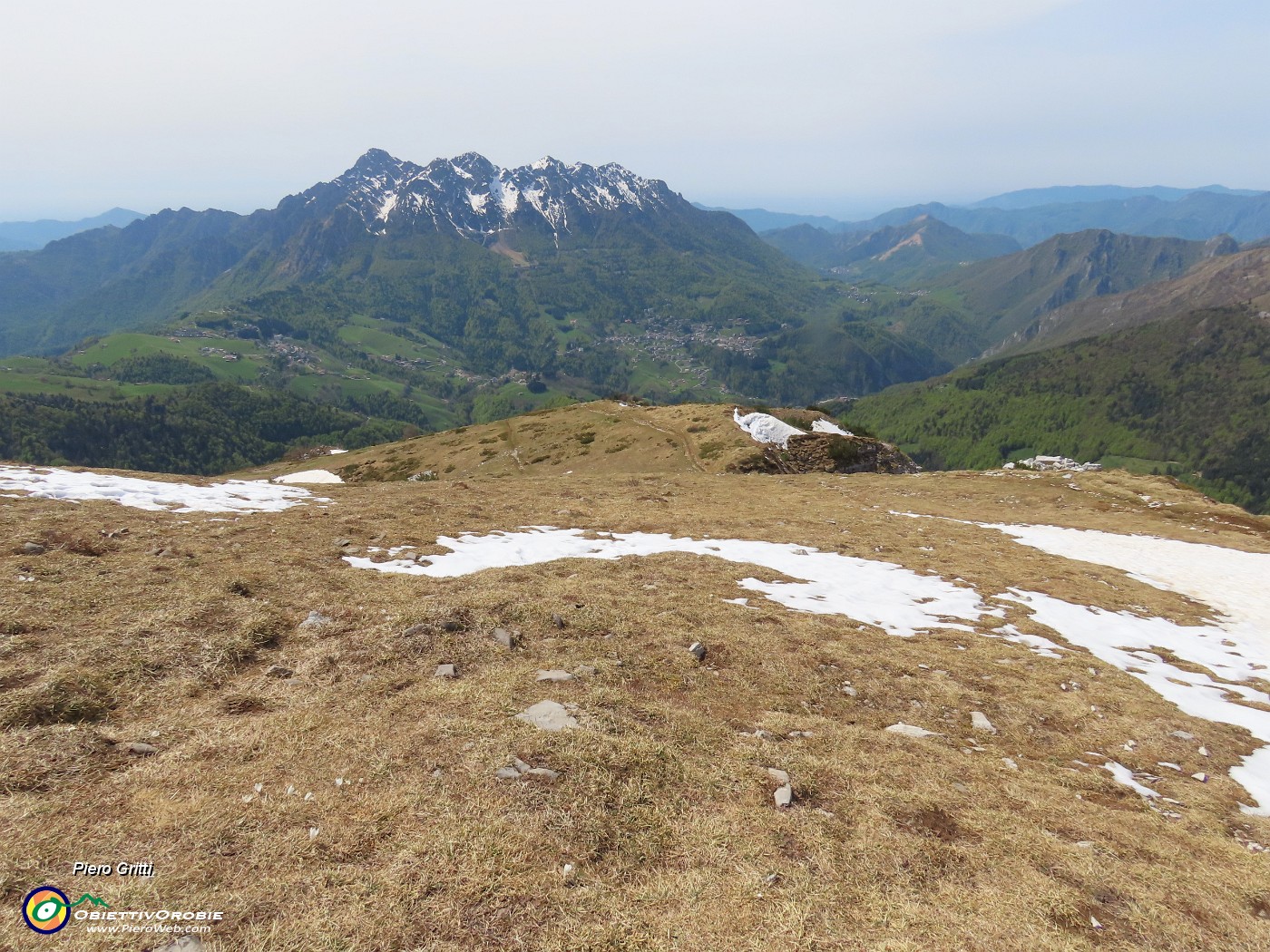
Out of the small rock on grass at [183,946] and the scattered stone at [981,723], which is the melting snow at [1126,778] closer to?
the scattered stone at [981,723]

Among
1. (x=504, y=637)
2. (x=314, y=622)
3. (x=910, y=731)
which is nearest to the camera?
(x=910, y=731)

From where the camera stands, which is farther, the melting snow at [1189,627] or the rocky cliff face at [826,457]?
the rocky cliff face at [826,457]

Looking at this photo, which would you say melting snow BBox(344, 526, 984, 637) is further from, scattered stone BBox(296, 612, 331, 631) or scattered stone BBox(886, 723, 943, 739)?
scattered stone BBox(886, 723, 943, 739)

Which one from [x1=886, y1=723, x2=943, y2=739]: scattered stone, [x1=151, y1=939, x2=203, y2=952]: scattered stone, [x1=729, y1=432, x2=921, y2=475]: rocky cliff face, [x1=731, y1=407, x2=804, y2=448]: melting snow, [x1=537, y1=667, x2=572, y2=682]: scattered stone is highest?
[x1=151, y1=939, x2=203, y2=952]: scattered stone

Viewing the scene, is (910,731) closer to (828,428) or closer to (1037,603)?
(1037,603)

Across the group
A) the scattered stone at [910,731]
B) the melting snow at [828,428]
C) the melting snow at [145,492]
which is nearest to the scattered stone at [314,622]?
the scattered stone at [910,731]

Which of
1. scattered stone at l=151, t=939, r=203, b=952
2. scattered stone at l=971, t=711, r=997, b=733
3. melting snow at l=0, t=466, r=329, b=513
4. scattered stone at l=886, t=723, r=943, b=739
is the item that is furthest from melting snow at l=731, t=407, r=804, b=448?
scattered stone at l=151, t=939, r=203, b=952

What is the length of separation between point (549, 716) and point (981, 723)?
10.9m

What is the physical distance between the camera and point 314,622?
47.9 feet

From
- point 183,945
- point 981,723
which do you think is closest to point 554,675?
point 183,945

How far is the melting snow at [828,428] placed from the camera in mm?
93750

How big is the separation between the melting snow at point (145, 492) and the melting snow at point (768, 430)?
66811 mm

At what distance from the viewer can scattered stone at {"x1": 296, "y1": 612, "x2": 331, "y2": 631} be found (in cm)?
1435

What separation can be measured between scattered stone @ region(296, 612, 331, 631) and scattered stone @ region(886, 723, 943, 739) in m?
14.4
